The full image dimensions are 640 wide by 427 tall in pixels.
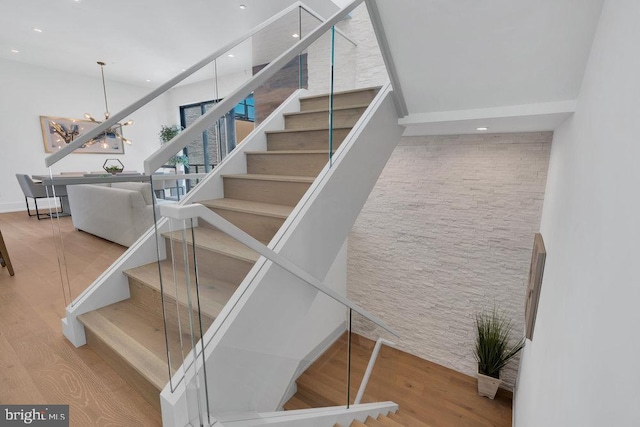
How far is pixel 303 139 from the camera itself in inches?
90.0

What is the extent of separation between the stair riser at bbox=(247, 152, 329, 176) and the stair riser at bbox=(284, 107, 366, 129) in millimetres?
238

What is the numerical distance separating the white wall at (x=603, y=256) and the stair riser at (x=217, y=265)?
3.49ft

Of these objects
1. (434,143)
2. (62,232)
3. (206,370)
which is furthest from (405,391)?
(62,232)

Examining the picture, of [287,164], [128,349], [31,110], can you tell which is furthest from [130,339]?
[31,110]

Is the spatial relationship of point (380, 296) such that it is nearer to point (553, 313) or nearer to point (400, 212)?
point (400, 212)

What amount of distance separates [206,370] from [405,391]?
3.14 meters

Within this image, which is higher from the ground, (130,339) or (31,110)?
(31,110)

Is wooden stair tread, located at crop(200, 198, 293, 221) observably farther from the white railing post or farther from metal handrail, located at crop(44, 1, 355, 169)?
the white railing post

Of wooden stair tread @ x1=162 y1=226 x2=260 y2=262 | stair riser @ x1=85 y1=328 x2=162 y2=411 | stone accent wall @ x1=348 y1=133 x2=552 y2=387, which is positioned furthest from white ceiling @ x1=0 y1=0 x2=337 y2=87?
stone accent wall @ x1=348 y1=133 x2=552 y2=387

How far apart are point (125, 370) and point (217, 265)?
773 millimetres

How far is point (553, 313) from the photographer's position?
1.42 metres

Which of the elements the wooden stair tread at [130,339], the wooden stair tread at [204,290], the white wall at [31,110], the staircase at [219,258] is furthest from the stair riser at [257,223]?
the white wall at [31,110]

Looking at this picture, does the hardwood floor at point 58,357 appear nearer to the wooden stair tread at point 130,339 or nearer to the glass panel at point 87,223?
the glass panel at point 87,223

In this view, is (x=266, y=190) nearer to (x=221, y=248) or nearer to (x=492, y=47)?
(x=221, y=248)
